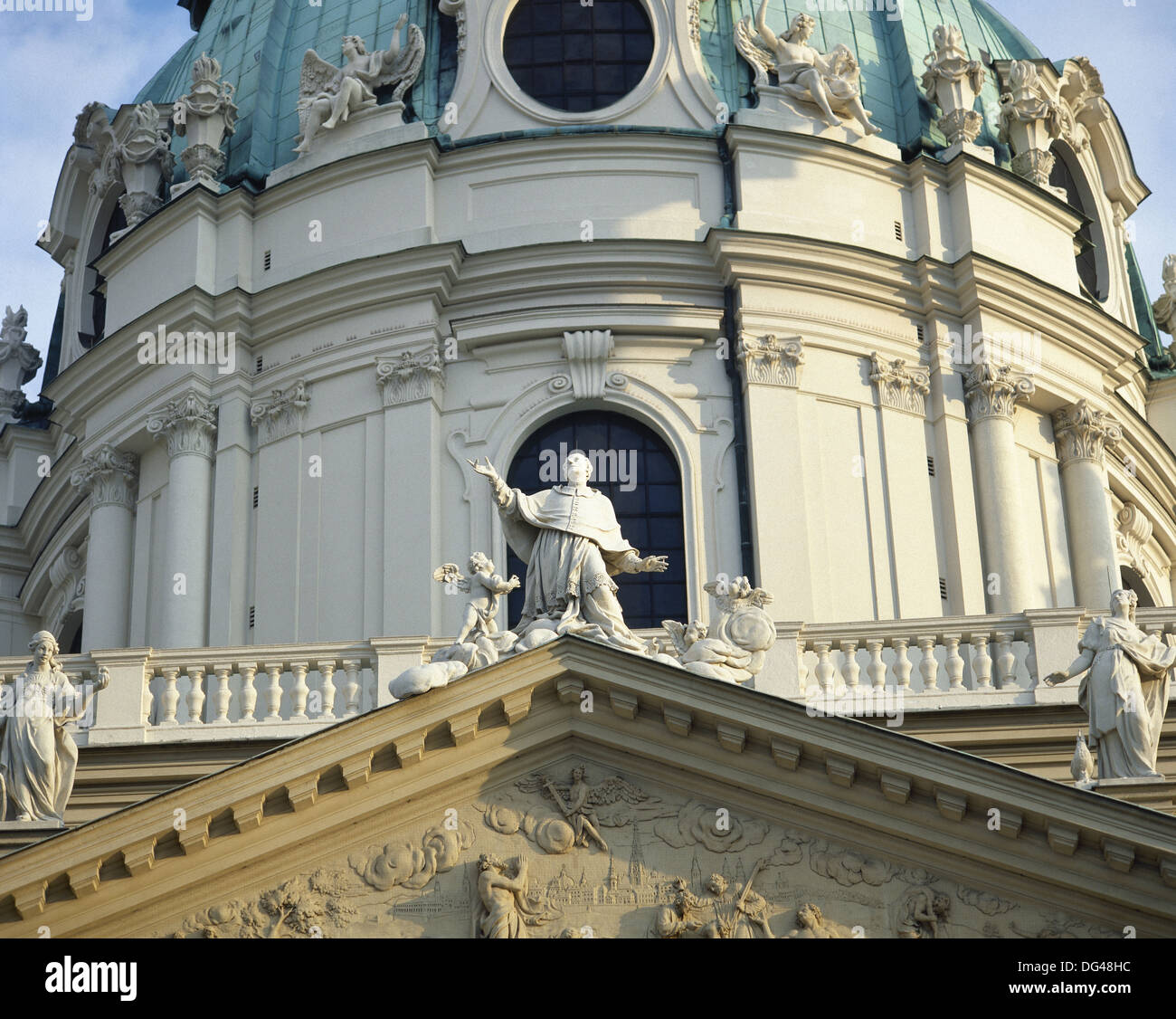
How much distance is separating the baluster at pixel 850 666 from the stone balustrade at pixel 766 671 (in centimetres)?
1

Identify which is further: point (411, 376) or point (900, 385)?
point (900, 385)

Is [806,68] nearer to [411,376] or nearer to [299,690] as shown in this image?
[411,376]

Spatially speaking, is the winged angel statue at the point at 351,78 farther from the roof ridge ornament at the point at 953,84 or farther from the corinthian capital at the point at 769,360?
the roof ridge ornament at the point at 953,84

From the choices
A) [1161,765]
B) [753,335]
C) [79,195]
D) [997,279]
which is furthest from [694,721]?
[79,195]

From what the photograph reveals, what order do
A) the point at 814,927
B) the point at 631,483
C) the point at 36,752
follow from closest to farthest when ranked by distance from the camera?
1. the point at 814,927
2. the point at 36,752
3. the point at 631,483

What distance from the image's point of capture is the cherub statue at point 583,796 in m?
20.1

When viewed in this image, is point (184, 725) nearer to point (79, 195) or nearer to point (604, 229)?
point (604, 229)

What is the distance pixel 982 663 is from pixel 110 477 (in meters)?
14.4

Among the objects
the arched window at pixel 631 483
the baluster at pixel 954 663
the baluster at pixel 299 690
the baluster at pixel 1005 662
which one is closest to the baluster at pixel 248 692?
the baluster at pixel 299 690

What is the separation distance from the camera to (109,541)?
33.3 meters

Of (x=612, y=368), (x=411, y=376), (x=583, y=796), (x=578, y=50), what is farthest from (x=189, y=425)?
(x=583, y=796)

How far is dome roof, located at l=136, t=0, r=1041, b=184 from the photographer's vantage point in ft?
112

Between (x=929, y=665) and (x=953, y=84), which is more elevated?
(x=953, y=84)

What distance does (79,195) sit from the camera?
37.9 meters
